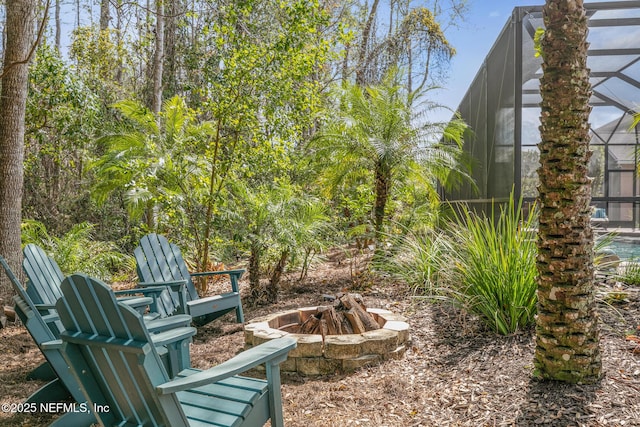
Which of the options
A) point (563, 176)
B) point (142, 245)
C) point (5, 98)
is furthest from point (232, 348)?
point (5, 98)

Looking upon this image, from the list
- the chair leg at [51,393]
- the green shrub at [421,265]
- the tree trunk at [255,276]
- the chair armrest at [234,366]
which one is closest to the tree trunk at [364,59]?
the green shrub at [421,265]

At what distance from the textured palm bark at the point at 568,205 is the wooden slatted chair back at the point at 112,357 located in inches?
88.2

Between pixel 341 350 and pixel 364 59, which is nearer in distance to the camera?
pixel 341 350

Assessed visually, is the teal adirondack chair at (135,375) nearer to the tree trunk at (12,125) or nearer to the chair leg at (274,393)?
the chair leg at (274,393)

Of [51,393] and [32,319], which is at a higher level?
[32,319]

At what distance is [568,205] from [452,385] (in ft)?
4.55

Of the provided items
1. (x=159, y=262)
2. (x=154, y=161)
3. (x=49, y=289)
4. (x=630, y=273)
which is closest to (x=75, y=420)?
(x=49, y=289)

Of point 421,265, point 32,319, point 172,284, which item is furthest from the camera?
point 421,265

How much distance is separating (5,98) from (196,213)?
2.52 metres

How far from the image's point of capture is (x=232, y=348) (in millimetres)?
4449

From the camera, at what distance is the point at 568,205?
2865mm

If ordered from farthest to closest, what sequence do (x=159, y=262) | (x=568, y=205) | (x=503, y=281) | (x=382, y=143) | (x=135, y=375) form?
(x=382, y=143) → (x=159, y=262) → (x=503, y=281) → (x=568, y=205) → (x=135, y=375)

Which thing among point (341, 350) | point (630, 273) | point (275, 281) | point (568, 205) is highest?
point (568, 205)

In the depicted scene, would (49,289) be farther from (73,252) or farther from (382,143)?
(382,143)
